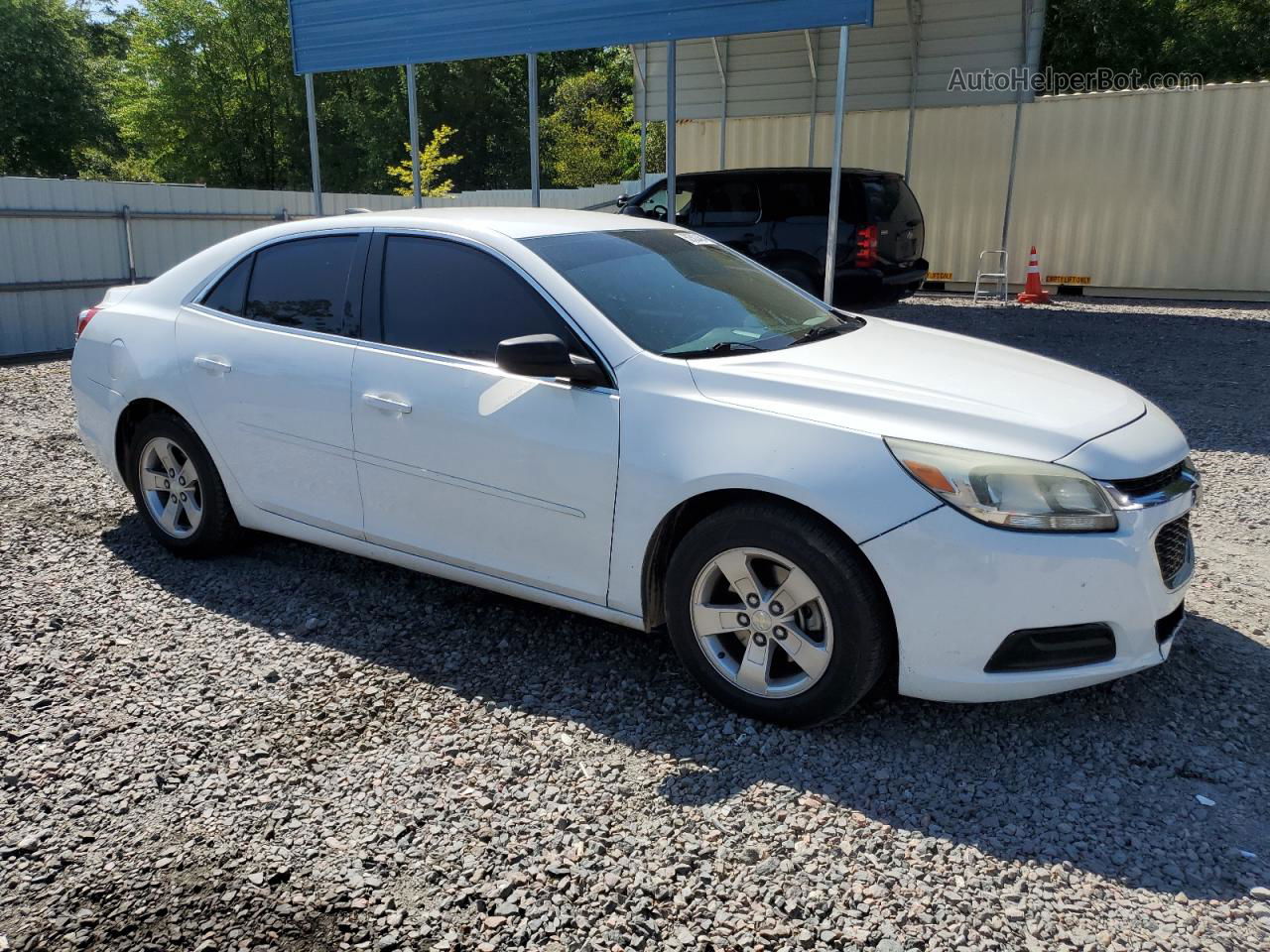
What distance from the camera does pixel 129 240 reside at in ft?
43.4

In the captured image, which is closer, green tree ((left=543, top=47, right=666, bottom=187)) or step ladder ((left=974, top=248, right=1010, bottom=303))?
step ladder ((left=974, top=248, right=1010, bottom=303))

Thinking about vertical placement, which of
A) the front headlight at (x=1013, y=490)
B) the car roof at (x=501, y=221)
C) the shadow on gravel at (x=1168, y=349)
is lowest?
the shadow on gravel at (x=1168, y=349)

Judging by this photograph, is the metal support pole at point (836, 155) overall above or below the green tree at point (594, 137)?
below

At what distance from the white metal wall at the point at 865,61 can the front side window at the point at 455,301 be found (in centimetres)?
1152

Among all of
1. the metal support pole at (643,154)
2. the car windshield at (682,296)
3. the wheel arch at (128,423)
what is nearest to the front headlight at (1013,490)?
the car windshield at (682,296)

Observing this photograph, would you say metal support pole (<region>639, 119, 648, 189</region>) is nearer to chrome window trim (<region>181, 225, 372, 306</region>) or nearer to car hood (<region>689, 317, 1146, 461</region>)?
chrome window trim (<region>181, 225, 372, 306</region>)

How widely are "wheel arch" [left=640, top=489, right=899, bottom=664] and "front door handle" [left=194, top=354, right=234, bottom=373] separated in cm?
217

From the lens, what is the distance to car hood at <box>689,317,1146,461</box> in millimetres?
3074

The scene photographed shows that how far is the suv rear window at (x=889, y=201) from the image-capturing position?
11.4m

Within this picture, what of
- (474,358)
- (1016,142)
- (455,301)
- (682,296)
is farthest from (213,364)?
(1016,142)

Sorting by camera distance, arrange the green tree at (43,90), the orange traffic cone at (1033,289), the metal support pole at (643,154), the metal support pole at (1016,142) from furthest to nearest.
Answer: the green tree at (43,90)
the metal support pole at (643,154)
the orange traffic cone at (1033,289)
the metal support pole at (1016,142)

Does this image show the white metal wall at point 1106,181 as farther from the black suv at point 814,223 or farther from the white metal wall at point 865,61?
the black suv at point 814,223

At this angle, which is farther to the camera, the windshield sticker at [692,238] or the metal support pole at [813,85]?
the metal support pole at [813,85]

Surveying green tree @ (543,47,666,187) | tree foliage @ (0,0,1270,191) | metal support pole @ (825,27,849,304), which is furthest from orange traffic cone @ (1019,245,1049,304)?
tree foliage @ (0,0,1270,191)
